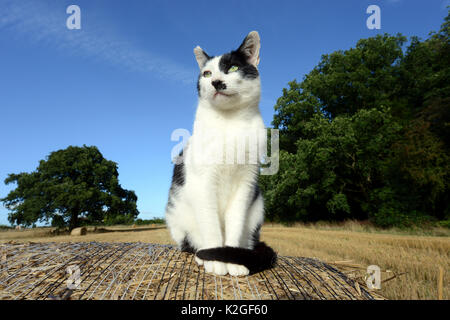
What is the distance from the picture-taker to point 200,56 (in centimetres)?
256

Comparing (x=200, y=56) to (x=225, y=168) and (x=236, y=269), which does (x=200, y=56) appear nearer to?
(x=225, y=168)

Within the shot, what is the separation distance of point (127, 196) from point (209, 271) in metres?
18.6

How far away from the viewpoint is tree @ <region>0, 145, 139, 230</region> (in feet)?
50.4

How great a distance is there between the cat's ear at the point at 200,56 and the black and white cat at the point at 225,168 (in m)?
0.13

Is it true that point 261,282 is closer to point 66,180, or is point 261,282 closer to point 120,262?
point 120,262

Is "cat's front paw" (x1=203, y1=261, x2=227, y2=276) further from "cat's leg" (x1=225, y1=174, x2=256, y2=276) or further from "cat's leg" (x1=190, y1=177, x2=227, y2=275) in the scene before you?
"cat's leg" (x1=225, y1=174, x2=256, y2=276)

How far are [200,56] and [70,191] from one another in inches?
628

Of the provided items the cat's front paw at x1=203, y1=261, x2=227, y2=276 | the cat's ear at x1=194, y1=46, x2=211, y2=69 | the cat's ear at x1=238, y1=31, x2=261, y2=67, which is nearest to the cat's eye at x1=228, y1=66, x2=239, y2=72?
the cat's ear at x1=238, y1=31, x2=261, y2=67

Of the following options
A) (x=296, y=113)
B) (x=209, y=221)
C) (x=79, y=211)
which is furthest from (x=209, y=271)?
(x=79, y=211)

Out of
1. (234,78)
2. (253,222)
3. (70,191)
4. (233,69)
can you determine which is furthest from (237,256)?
(70,191)

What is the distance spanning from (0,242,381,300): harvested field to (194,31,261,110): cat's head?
1.41 meters

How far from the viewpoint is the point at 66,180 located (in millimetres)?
16500

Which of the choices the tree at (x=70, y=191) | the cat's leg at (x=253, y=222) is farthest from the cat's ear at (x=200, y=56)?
the tree at (x=70, y=191)

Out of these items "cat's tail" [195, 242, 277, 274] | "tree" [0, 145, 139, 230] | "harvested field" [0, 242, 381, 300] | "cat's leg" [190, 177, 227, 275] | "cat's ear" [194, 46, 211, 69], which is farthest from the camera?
"tree" [0, 145, 139, 230]
